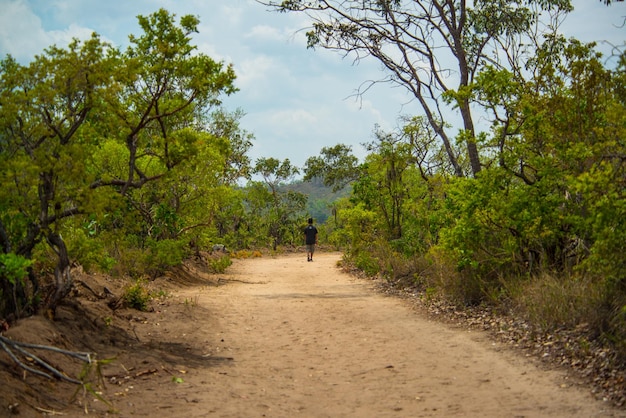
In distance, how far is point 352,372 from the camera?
24.5 feet

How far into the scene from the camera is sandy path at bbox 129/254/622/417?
19.6ft

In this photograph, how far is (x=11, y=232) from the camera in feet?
24.7

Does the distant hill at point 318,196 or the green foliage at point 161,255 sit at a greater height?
the distant hill at point 318,196

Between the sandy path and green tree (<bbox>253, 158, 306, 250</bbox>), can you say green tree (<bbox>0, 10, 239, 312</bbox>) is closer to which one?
the sandy path

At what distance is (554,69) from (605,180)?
4.50m

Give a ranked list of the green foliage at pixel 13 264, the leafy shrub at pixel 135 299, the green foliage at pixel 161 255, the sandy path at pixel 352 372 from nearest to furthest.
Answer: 1. the sandy path at pixel 352 372
2. the green foliage at pixel 13 264
3. the leafy shrub at pixel 135 299
4. the green foliage at pixel 161 255

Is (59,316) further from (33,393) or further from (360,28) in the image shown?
(360,28)

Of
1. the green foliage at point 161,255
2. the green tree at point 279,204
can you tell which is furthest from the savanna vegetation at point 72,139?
the green tree at point 279,204

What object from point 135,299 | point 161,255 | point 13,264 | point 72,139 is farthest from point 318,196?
point 13,264

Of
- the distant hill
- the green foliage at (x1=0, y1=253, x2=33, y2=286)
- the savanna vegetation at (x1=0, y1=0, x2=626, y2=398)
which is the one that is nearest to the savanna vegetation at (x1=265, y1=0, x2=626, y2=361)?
the savanna vegetation at (x1=0, y1=0, x2=626, y2=398)

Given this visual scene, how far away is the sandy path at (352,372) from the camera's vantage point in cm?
598

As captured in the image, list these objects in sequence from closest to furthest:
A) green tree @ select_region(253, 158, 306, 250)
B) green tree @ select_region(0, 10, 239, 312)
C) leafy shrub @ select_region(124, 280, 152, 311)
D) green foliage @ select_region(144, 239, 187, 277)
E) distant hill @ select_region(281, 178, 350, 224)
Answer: green tree @ select_region(0, 10, 239, 312), leafy shrub @ select_region(124, 280, 152, 311), green foliage @ select_region(144, 239, 187, 277), green tree @ select_region(253, 158, 306, 250), distant hill @ select_region(281, 178, 350, 224)

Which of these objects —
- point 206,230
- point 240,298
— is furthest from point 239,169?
point 240,298

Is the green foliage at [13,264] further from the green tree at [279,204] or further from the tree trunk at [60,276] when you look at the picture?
the green tree at [279,204]
